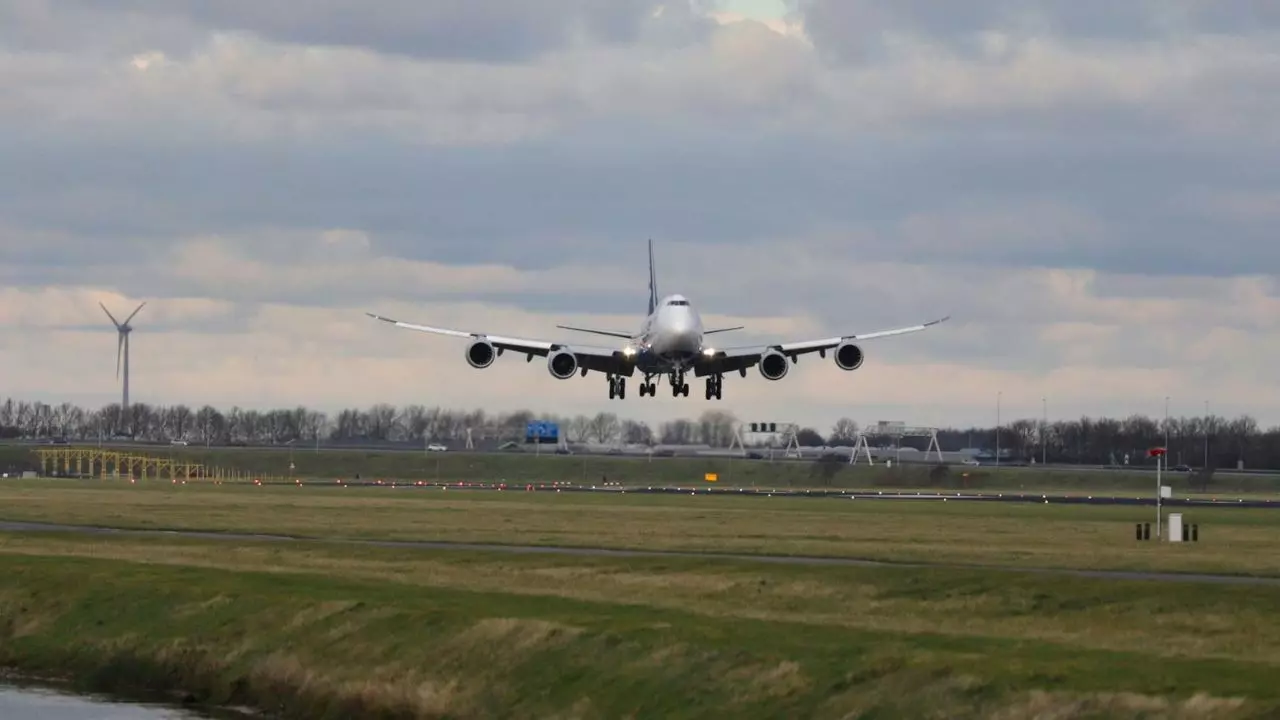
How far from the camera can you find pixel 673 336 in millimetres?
91750

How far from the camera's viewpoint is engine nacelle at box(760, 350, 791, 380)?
9900 centimetres

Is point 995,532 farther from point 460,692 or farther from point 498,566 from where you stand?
point 460,692

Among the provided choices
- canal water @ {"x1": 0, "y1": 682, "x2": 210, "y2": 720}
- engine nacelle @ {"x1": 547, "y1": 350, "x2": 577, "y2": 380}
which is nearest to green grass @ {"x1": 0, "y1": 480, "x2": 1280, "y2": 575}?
engine nacelle @ {"x1": 547, "y1": 350, "x2": 577, "y2": 380}

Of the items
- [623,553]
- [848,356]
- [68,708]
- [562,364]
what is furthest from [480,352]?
[68,708]

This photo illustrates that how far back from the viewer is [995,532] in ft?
284

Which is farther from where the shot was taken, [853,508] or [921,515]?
[853,508]

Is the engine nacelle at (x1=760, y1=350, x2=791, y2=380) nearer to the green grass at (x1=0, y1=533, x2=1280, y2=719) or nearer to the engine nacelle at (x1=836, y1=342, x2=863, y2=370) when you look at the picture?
the engine nacelle at (x1=836, y1=342, x2=863, y2=370)

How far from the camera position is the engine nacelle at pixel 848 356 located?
9944 cm

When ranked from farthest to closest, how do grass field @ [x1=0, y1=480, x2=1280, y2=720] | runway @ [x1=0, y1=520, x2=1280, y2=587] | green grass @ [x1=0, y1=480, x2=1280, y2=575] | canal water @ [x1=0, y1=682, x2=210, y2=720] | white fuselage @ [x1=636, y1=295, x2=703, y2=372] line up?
white fuselage @ [x1=636, y1=295, x2=703, y2=372] → green grass @ [x1=0, y1=480, x2=1280, y2=575] → runway @ [x1=0, y1=520, x2=1280, y2=587] → canal water @ [x1=0, y1=682, x2=210, y2=720] → grass field @ [x1=0, y1=480, x2=1280, y2=720]

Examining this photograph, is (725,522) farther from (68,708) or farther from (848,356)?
(68,708)

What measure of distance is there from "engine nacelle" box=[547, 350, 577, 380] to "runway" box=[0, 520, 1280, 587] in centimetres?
2084

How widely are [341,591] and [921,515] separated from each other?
2102 inches

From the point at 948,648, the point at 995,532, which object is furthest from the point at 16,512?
the point at 948,648

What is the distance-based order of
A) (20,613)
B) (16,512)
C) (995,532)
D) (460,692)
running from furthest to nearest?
1. (16,512)
2. (995,532)
3. (20,613)
4. (460,692)
